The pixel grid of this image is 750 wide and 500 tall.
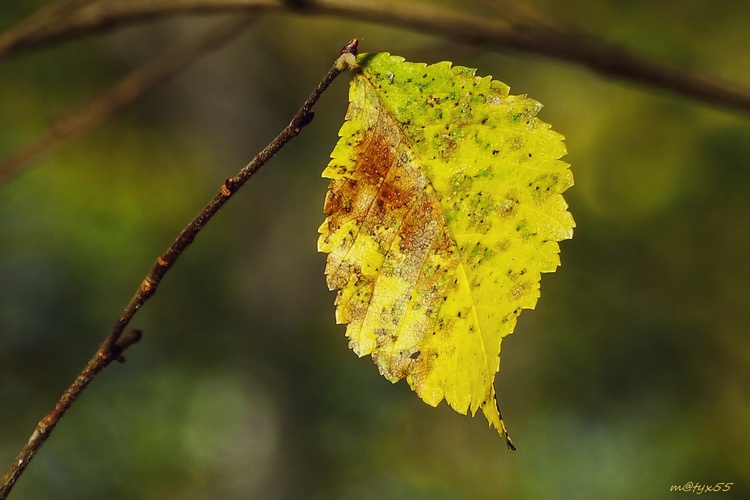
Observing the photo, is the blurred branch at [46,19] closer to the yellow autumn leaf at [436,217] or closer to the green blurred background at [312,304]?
the yellow autumn leaf at [436,217]

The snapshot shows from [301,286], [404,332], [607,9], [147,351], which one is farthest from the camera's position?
[301,286]

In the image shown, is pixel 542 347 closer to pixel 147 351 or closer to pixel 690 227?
pixel 690 227

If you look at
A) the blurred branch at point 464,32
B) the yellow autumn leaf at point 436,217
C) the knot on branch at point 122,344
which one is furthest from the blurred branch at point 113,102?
the yellow autumn leaf at point 436,217

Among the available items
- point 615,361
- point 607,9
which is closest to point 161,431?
point 615,361

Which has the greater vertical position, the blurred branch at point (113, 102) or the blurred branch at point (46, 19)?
the blurred branch at point (46, 19)

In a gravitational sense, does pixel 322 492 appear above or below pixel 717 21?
below

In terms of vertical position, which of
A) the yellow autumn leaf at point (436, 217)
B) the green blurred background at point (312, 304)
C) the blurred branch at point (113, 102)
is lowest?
the green blurred background at point (312, 304)

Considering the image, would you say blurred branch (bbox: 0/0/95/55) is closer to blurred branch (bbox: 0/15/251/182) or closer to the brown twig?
blurred branch (bbox: 0/15/251/182)

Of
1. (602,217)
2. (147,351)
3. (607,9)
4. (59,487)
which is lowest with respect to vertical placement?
(59,487)
